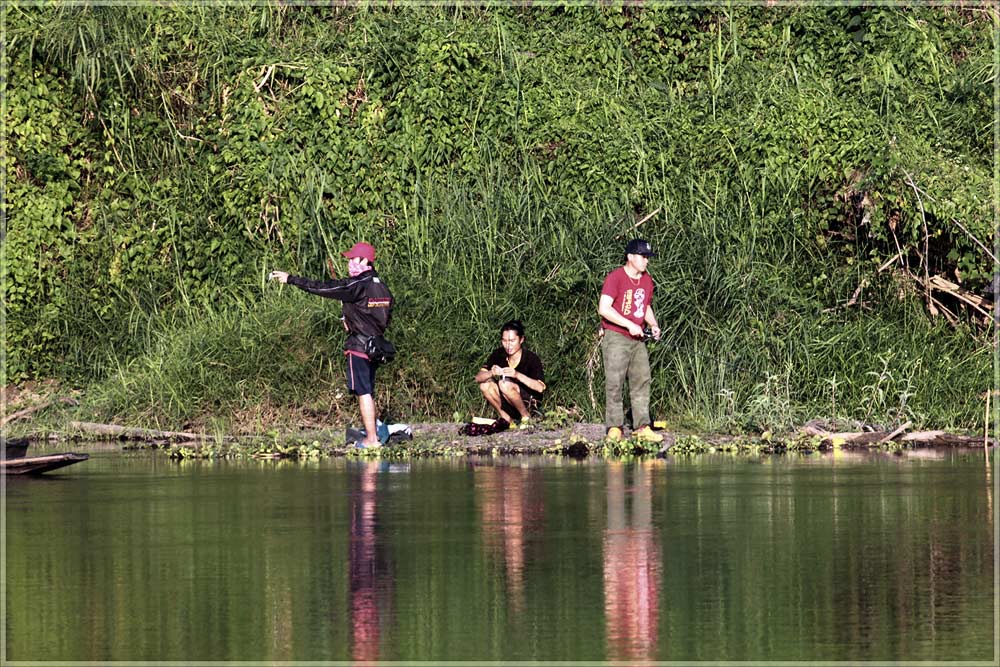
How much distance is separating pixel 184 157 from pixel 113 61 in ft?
5.37

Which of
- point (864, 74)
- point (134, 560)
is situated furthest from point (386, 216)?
point (134, 560)

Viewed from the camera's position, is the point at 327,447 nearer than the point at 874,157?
Yes

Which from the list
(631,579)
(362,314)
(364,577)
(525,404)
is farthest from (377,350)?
(631,579)

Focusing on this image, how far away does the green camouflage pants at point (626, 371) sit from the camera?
19.8m

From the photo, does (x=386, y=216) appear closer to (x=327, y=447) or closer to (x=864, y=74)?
(x=327, y=447)

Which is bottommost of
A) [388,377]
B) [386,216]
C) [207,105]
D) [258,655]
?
[258,655]

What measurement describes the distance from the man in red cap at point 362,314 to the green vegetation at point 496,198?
230 centimetres

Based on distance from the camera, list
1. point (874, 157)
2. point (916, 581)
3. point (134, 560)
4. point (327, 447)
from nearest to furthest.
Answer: point (916, 581) < point (134, 560) < point (327, 447) < point (874, 157)

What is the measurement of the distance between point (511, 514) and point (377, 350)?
19.5ft

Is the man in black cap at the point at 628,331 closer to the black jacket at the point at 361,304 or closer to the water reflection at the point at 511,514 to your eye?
the black jacket at the point at 361,304

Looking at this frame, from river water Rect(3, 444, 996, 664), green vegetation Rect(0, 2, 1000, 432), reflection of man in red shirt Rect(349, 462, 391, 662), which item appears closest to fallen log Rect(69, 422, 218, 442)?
green vegetation Rect(0, 2, 1000, 432)

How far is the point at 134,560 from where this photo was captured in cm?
1163

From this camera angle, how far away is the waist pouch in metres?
19.3

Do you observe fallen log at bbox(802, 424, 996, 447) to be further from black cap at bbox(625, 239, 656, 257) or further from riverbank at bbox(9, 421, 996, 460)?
black cap at bbox(625, 239, 656, 257)
